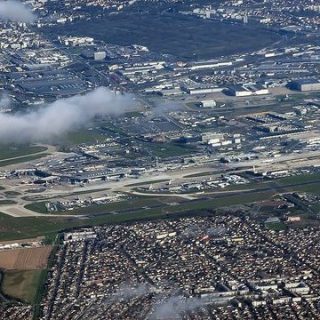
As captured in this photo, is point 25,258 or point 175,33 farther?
point 175,33

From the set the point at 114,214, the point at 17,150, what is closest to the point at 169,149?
the point at 17,150

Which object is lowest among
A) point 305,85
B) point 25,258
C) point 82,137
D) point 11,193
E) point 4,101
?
point 305,85

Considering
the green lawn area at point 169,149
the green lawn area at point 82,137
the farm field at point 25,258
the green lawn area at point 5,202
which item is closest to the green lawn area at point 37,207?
the green lawn area at point 5,202

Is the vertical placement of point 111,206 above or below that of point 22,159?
above

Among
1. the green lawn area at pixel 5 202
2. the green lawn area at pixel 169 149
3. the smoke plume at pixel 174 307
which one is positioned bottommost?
the green lawn area at pixel 169 149

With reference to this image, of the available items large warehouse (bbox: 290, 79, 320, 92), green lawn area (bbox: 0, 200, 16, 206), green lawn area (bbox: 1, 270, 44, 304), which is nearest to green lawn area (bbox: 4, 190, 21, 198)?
green lawn area (bbox: 0, 200, 16, 206)

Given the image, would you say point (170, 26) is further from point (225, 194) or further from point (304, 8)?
point (225, 194)

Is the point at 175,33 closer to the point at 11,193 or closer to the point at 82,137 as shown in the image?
the point at 82,137

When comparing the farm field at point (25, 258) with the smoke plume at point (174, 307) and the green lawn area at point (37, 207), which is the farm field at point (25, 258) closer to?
the green lawn area at point (37, 207)
